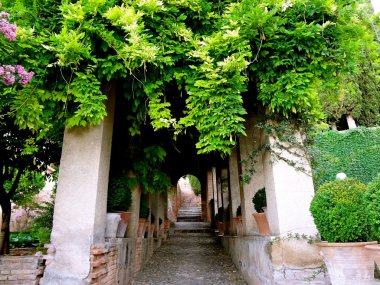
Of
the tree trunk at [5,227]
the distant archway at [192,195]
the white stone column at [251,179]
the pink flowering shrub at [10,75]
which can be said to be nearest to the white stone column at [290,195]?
the white stone column at [251,179]

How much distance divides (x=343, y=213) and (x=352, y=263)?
422 millimetres

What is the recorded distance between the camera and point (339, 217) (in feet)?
8.15

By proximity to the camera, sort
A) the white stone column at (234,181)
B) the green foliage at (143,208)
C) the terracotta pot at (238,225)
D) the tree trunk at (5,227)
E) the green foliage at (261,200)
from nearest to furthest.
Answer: the green foliage at (261,200) → the tree trunk at (5,227) → the terracotta pot at (238,225) → the green foliage at (143,208) → the white stone column at (234,181)

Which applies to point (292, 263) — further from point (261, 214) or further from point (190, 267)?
point (190, 267)

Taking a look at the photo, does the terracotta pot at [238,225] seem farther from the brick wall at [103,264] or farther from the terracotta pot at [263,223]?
the brick wall at [103,264]

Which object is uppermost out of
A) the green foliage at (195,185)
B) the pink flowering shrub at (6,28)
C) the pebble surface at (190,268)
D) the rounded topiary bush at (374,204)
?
the green foliage at (195,185)

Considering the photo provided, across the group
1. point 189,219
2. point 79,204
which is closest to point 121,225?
point 79,204

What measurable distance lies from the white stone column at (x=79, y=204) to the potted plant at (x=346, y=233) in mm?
2620

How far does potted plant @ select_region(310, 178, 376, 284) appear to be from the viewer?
2.40 m

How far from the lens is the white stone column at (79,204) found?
10.9 feet

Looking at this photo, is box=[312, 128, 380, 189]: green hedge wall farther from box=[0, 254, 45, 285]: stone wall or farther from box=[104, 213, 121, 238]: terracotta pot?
box=[0, 254, 45, 285]: stone wall

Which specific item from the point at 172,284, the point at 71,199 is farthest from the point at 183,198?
the point at 71,199

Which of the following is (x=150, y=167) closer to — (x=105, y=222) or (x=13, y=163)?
(x=105, y=222)

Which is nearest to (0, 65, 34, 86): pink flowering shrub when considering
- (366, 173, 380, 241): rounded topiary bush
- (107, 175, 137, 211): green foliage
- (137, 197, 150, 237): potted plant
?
(107, 175, 137, 211): green foliage
